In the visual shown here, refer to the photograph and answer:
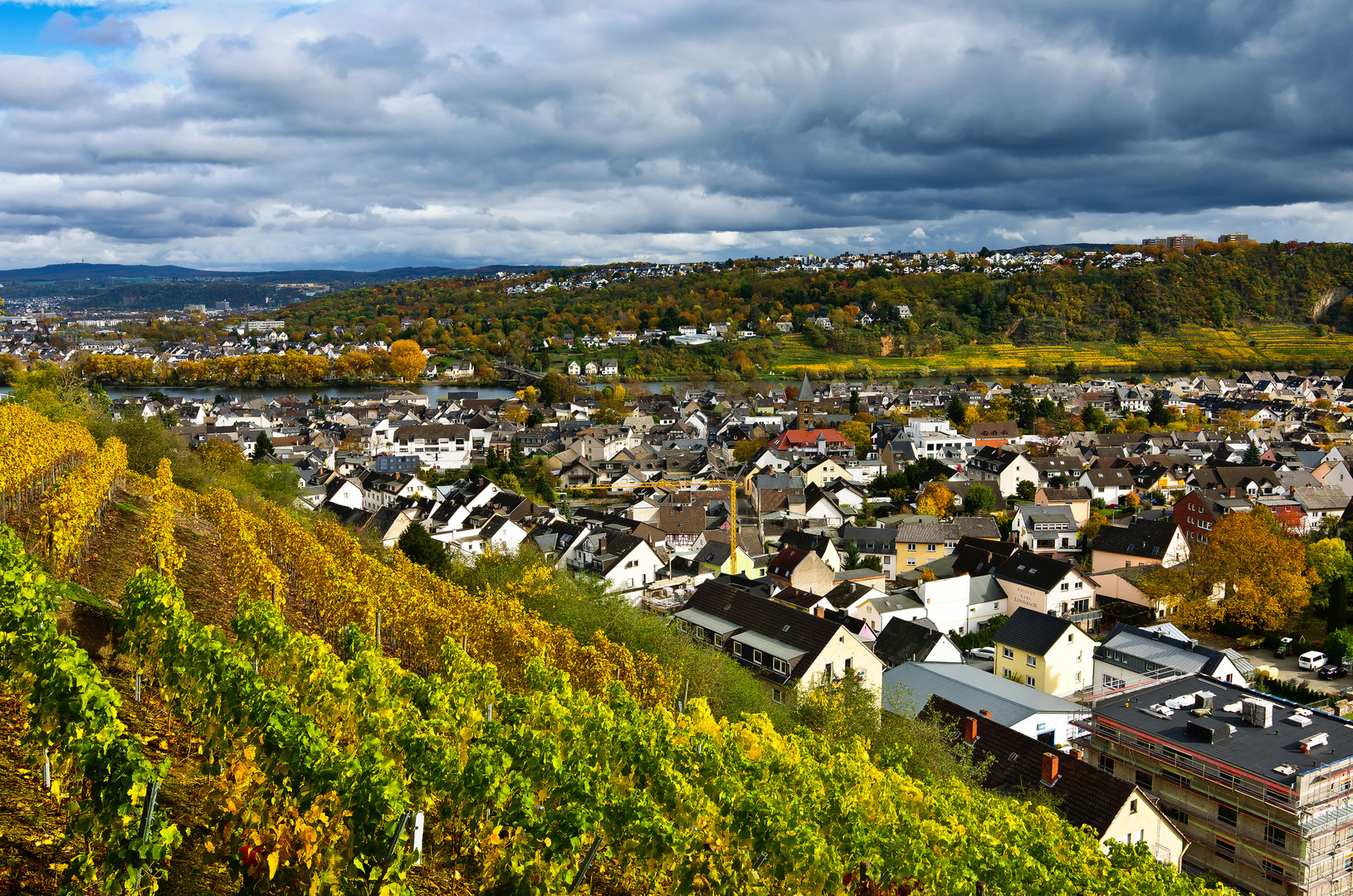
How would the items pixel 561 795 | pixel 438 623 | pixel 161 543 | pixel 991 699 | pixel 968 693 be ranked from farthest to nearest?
pixel 968 693 < pixel 991 699 < pixel 438 623 < pixel 161 543 < pixel 561 795

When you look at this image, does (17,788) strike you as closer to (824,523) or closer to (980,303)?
(824,523)

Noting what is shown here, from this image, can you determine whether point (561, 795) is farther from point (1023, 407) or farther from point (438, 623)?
point (1023, 407)

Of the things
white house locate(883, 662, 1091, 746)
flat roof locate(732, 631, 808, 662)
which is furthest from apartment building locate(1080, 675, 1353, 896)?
flat roof locate(732, 631, 808, 662)

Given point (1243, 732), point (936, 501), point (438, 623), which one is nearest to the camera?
point (438, 623)

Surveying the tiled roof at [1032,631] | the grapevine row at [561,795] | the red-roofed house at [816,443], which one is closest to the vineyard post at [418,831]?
the grapevine row at [561,795]

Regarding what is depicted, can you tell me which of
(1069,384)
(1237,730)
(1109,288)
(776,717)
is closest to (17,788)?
(776,717)

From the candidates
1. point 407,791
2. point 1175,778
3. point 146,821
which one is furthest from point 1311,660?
point 146,821
